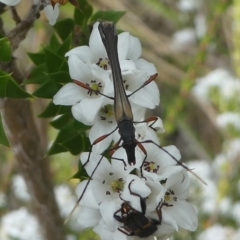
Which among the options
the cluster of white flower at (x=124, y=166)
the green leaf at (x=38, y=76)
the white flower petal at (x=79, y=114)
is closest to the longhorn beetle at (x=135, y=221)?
the cluster of white flower at (x=124, y=166)

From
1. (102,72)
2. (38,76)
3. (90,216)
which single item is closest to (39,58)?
(38,76)

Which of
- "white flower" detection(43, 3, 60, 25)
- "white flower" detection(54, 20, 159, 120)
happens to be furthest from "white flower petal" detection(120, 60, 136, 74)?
"white flower" detection(43, 3, 60, 25)

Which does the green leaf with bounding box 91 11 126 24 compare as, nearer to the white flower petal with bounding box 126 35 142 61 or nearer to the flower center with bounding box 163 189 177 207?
A: the white flower petal with bounding box 126 35 142 61

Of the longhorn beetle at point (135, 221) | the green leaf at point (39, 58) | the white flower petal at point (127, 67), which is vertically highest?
the green leaf at point (39, 58)

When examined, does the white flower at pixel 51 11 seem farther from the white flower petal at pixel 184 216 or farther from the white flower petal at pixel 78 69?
the white flower petal at pixel 184 216

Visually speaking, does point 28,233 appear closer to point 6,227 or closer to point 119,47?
point 6,227

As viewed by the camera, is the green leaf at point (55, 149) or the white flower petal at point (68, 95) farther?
the green leaf at point (55, 149)
